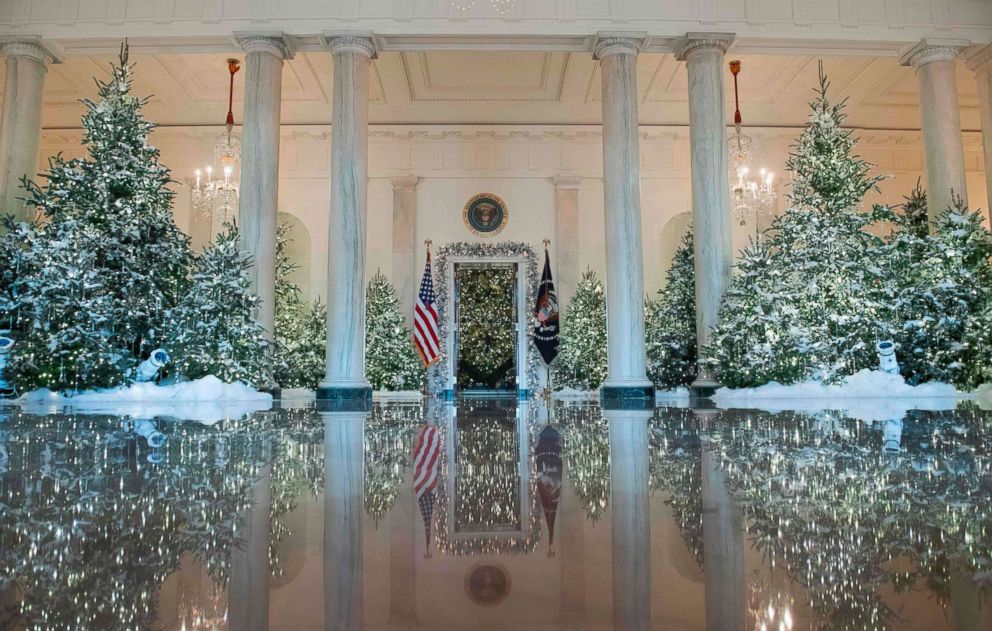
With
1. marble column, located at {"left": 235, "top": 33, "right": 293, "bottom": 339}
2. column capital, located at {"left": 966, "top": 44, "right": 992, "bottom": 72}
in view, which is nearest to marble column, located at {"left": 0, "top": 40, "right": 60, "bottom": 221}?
marble column, located at {"left": 235, "top": 33, "right": 293, "bottom": 339}

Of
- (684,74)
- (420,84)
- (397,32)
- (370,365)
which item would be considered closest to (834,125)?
(684,74)

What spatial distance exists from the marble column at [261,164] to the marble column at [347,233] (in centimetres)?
91

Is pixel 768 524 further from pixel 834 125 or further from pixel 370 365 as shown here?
pixel 370 365

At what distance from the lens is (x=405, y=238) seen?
15898 mm

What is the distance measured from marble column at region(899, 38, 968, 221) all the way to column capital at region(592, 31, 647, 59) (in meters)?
4.64

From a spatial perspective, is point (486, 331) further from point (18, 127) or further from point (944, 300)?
point (944, 300)

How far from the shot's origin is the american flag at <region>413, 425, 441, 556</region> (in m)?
1.07

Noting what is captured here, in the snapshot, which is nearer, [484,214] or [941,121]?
[941,121]

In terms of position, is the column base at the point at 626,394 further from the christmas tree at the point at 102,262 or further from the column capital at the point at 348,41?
the column capital at the point at 348,41

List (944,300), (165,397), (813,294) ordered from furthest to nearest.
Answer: (813,294), (944,300), (165,397)

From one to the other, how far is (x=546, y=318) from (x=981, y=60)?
9.21m

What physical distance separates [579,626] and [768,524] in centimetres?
49

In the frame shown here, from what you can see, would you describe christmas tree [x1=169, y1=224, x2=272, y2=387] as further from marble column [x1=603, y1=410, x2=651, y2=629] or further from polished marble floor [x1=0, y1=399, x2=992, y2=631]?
marble column [x1=603, y1=410, x2=651, y2=629]

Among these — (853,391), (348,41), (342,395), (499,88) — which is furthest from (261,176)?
(853,391)
